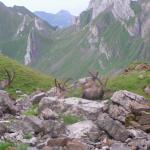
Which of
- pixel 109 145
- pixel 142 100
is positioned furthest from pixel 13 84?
pixel 109 145

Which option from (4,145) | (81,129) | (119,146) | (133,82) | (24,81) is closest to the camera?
(4,145)

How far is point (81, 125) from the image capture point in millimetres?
32094

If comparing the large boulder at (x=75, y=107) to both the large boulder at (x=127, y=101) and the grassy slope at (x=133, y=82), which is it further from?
the grassy slope at (x=133, y=82)

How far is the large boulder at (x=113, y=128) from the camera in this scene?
99.6 ft

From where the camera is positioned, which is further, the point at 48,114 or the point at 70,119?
the point at 70,119

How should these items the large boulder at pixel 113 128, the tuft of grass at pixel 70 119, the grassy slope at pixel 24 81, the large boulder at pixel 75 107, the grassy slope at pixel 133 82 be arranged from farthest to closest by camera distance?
the grassy slope at pixel 24 81, the grassy slope at pixel 133 82, the large boulder at pixel 75 107, the tuft of grass at pixel 70 119, the large boulder at pixel 113 128

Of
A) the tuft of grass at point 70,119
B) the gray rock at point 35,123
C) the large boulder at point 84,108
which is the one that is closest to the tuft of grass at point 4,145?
the gray rock at point 35,123

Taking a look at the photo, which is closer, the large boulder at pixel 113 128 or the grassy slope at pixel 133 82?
the large boulder at pixel 113 128

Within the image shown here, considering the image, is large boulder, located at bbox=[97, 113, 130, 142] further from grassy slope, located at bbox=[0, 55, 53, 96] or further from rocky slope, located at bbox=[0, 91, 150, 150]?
grassy slope, located at bbox=[0, 55, 53, 96]

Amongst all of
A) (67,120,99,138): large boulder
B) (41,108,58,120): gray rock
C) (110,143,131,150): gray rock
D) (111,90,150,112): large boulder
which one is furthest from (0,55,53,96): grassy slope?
(110,143,131,150): gray rock

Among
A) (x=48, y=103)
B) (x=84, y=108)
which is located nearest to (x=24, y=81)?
(x=48, y=103)

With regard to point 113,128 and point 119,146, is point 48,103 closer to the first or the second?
point 113,128

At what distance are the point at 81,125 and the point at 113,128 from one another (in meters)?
2.22

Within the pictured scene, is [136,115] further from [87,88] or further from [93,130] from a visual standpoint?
[87,88]
